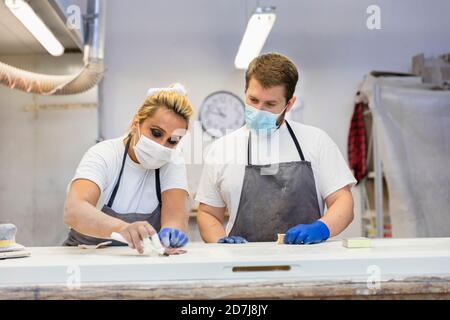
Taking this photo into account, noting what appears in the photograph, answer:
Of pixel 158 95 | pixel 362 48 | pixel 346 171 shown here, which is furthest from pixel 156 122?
pixel 362 48

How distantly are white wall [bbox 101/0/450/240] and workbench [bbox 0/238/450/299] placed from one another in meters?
3.59

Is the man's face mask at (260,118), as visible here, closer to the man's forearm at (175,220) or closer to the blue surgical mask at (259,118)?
the blue surgical mask at (259,118)

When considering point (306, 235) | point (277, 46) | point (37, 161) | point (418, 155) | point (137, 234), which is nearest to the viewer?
point (137, 234)

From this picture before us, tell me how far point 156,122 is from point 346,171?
0.82 metres

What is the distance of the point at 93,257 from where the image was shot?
1.44m

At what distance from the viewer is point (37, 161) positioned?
4434 millimetres

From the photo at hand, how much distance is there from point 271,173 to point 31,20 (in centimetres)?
174

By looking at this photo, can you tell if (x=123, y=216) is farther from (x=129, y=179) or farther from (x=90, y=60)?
(x=90, y=60)

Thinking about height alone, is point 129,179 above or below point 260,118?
below

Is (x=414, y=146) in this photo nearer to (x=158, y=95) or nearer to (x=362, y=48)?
(x=362, y=48)

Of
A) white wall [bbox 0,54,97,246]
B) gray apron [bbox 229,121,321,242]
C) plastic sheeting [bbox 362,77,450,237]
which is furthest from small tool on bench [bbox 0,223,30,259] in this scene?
plastic sheeting [bbox 362,77,450,237]

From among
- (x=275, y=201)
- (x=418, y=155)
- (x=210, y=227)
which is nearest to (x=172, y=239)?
(x=210, y=227)

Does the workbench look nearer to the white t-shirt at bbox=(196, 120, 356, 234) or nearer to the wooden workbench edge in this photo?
the wooden workbench edge

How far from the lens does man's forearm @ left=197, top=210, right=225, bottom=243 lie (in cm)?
214
